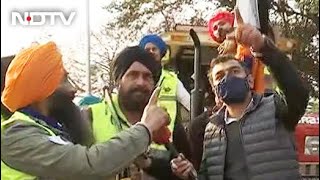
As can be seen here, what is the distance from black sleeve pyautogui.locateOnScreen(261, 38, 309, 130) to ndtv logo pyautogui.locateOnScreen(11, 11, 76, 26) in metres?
0.73

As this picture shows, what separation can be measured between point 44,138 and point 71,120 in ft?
1.73

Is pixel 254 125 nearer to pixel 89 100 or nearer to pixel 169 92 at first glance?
pixel 89 100

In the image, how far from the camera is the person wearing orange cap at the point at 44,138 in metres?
1.68

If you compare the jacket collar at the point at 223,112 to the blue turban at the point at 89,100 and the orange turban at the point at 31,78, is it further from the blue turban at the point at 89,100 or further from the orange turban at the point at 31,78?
the orange turban at the point at 31,78

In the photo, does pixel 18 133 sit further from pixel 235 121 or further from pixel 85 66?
pixel 85 66

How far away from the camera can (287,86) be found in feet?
6.88

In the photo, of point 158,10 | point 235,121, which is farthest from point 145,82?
point 158,10

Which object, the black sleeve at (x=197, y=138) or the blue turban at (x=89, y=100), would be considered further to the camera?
the blue turban at (x=89, y=100)

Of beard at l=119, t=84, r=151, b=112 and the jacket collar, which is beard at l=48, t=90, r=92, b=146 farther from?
the jacket collar

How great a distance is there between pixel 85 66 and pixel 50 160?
1721 mm

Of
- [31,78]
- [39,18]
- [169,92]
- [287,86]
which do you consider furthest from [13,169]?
[169,92]

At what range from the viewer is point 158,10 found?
150 inches

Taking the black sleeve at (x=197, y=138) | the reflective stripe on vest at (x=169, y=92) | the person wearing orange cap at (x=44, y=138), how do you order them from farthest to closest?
the reflective stripe on vest at (x=169, y=92) → the black sleeve at (x=197, y=138) → the person wearing orange cap at (x=44, y=138)

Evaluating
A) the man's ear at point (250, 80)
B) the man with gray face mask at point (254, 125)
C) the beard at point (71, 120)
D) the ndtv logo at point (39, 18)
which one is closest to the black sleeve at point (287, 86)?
the man with gray face mask at point (254, 125)
